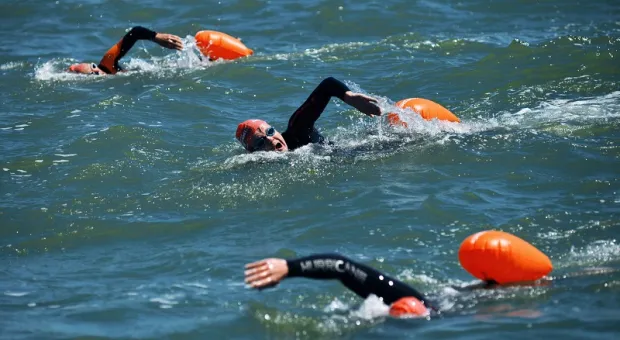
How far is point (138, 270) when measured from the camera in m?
9.29

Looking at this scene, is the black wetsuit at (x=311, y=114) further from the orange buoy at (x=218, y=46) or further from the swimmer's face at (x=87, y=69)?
the swimmer's face at (x=87, y=69)

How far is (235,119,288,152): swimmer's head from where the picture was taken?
11734 mm

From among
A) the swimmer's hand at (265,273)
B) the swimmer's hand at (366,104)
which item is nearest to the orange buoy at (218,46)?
the swimmer's hand at (366,104)

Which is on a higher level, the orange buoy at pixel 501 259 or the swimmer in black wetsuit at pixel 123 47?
the swimmer in black wetsuit at pixel 123 47

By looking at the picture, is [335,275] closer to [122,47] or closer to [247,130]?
[247,130]

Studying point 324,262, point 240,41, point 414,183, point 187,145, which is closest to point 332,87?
point 414,183

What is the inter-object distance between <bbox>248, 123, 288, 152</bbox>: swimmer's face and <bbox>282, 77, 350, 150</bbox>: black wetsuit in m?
0.17

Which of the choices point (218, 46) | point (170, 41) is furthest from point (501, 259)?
point (218, 46)

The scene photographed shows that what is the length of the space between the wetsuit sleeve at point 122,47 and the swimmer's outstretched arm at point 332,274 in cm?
906

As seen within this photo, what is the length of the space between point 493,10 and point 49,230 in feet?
42.9

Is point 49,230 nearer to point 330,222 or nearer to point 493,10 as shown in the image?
point 330,222

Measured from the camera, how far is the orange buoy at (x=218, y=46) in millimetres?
17069

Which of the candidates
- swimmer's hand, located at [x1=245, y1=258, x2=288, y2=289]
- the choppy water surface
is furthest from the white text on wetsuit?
the choppy water surface

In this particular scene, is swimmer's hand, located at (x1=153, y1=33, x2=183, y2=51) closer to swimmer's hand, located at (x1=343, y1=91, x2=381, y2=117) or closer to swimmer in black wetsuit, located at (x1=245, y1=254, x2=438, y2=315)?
swimmer's hand, located at (x1=343, y1=91, x2=381, y2=117)
